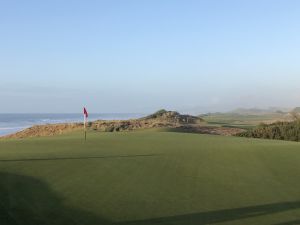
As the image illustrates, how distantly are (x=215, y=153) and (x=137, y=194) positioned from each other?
25.1ft

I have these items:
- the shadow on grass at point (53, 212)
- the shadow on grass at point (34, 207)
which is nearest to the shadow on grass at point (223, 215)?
the shadow on grass at point (53, 212)

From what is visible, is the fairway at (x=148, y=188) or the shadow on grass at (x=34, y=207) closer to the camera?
the shadow on grass at (x=34, y=207)

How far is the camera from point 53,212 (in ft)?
34.6

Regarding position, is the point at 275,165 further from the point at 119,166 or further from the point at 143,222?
the point at 143,222

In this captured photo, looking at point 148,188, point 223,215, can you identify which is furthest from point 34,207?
point 223,215

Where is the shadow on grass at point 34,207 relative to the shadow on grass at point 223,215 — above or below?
above

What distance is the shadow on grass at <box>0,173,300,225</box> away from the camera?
10.0 metres

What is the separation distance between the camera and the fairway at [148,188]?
1056 centimetres

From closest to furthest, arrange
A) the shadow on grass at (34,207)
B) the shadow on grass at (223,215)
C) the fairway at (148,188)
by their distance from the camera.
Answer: the shadow on grass at (34,207)
the shadow on grass at (223,215)
the fairway at (148,188)

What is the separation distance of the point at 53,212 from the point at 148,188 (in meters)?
3.18

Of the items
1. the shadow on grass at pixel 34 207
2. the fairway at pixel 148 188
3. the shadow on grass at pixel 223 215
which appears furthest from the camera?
the fairway at pixel 148 188

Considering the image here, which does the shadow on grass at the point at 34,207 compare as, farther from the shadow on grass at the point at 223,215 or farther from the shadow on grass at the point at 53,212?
the shadow on grass at the point at 223,215

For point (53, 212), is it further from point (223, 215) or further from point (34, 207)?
point (223, 215)

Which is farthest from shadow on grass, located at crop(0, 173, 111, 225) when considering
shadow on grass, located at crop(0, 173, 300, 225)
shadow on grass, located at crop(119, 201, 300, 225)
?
shadow on grass, located at crop(119, 201, 300, 225)
